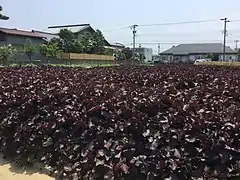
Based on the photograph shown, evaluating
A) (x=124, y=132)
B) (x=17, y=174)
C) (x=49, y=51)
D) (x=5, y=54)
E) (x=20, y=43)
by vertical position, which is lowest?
(x=17, y=174)

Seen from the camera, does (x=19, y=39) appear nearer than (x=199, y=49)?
Yes

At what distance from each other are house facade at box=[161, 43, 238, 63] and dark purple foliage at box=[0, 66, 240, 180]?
56807 mm

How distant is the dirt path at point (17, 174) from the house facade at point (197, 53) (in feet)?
188

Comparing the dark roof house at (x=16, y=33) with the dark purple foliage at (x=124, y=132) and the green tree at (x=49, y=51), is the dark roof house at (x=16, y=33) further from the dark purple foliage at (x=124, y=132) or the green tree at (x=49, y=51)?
the dark purple foliage at (x=124, y=132)

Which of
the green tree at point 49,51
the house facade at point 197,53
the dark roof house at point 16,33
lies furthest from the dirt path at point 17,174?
the house facade at point 197,53

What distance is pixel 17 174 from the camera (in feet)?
14.4

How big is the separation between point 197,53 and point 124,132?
63212 millimetres

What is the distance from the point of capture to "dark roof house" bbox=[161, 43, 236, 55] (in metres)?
64.4

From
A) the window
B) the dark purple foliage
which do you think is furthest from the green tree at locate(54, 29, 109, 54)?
the dark purple foliage

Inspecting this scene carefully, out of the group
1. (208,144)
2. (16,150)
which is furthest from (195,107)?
(16,150)

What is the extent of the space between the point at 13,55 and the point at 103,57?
1274 centimetres

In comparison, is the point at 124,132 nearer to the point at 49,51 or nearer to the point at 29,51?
the point at 49,51

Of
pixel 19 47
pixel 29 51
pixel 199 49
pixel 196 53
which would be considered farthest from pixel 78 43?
pixel 199 49

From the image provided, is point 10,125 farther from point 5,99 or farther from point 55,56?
point 55,56
